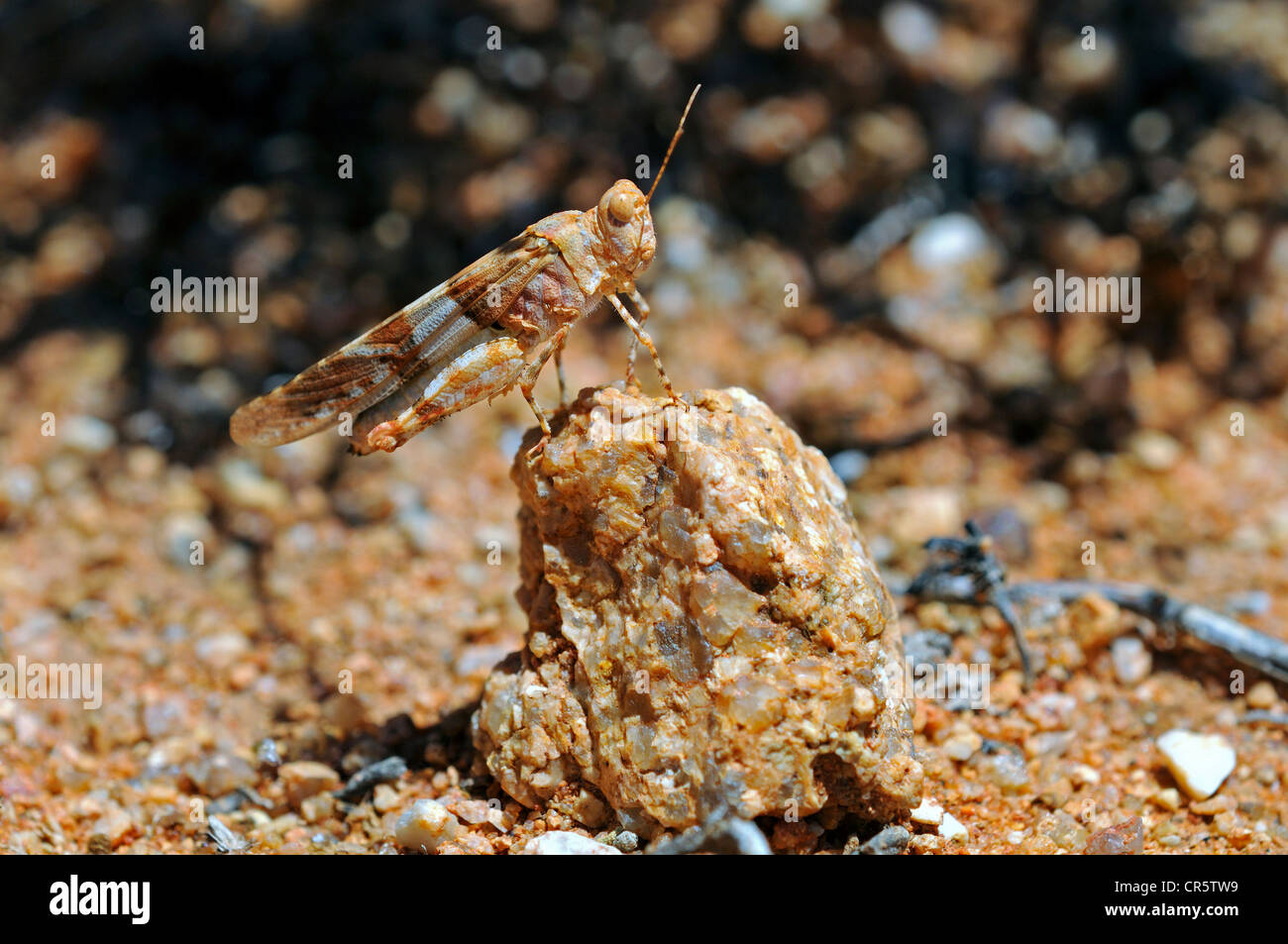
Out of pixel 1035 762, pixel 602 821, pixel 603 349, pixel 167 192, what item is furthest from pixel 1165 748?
pixel 167 192

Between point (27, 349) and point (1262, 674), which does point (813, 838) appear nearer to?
point (1262, 674)

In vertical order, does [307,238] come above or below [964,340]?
above

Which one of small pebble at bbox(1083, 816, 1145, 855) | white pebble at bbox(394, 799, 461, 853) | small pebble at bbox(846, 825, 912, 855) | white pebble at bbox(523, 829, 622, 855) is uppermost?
white pebble at bbox(394, 799, 461, 853)

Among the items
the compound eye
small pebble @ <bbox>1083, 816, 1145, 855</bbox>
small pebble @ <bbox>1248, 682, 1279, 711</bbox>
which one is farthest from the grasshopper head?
small pebble @ <bbox>1248, 682, 1279, 711</bbox>

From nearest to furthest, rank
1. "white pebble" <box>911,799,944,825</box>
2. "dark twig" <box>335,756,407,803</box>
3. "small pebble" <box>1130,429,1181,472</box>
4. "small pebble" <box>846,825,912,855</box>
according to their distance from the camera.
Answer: "small pebble" <box>846,825,912,855</box>
"white pebble" <box>911,799,944,825</box>
"dark twig" <box>335,756,407,803</box>
"small pebble" <box>1130,429,1181,472</box>

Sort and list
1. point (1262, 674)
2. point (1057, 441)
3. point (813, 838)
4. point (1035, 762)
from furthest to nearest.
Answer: point (1057, 441), point (1262, 674), point (1035, 762), point (813, 838)

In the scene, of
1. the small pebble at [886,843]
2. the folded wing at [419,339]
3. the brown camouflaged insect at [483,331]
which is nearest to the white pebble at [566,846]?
the small pebble at [886,843]

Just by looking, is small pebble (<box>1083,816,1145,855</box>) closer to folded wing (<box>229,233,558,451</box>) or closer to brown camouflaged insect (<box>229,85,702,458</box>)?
brown camouflaged insect (<box>229,85,702,458</box>)
